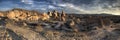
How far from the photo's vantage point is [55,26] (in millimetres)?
11758

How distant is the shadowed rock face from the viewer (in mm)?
11141

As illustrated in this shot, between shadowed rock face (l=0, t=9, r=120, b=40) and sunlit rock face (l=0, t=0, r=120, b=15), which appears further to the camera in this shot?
sunlit rock face (l=0, t=0, r=120, b=15)

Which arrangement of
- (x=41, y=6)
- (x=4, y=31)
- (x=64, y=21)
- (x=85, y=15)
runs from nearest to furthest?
(x=4, y=31)
(x=64, y=21)
(x=85, y=15)
(x=41, y=6)

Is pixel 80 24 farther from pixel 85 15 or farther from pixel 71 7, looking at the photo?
pixel 71 7

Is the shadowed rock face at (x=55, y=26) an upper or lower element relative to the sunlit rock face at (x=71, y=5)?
upper

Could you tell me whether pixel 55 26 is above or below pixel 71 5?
above

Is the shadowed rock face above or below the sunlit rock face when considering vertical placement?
above

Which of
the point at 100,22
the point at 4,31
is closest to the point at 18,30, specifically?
the point at 4,31

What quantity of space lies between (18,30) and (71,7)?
3.11 meters

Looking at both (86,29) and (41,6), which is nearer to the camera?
(86,29)

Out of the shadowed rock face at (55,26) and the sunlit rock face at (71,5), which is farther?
the sunlit rock face at (71,5)

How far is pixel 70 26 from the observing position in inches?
459

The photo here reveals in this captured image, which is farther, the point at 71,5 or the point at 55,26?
the point at 71,5

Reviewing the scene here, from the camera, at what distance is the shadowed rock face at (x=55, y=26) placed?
1114 cm
